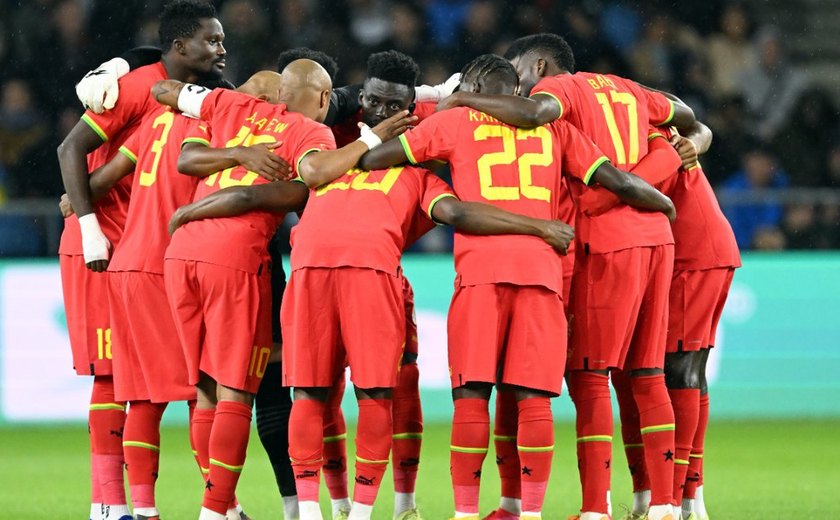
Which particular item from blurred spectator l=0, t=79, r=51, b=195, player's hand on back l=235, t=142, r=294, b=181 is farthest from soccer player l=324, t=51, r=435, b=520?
blurred spectator l=0, t=79, r=51, b=195

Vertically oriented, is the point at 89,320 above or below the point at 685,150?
below

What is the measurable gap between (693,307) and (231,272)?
7.50 feet

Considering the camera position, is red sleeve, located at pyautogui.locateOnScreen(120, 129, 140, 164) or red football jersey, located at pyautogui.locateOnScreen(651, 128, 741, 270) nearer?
red sleeve, located at pyautogui.locateOnScreen(120, 129, 140, 164)

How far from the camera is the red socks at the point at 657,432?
579cm

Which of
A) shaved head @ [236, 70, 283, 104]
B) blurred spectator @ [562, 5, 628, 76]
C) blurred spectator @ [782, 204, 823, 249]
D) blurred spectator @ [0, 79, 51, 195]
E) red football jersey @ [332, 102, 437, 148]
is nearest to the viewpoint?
shaved head @ [236, 70, 283, 104]

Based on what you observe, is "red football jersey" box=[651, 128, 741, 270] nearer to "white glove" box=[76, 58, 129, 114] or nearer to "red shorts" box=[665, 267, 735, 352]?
"red shorts" box=[665, 267, 735, 352]

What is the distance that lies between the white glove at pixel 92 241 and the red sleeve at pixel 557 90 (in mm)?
2169

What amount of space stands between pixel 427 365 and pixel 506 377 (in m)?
5.08

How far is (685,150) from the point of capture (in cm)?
626

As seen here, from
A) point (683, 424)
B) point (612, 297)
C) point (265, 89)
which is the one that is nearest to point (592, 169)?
point (612, 297)

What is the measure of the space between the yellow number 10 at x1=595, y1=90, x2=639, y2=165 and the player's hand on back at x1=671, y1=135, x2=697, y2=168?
0.33 meters

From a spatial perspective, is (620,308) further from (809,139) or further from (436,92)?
(809,139)

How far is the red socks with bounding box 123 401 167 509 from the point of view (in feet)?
19.3

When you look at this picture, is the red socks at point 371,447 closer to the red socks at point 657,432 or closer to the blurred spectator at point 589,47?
the red socks at point 657,432
